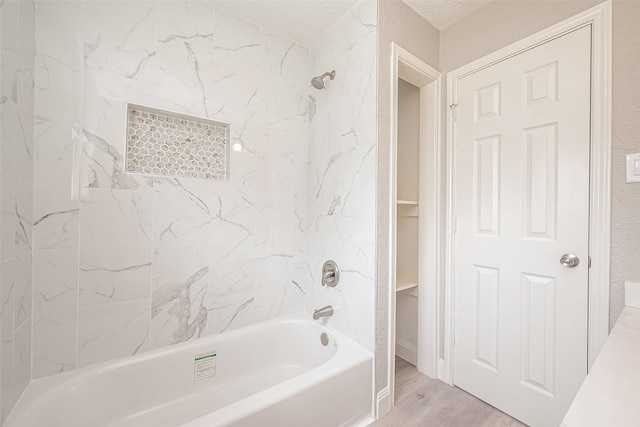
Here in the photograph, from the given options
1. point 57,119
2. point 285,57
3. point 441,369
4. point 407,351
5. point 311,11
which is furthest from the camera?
point 407,351

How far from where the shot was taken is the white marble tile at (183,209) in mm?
1433

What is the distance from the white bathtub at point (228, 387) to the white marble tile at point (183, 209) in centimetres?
63

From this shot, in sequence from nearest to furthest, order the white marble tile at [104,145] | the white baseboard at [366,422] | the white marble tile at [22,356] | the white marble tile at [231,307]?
the white marble tile at [22,356] < the white marble tile at [104,145] < the white baseboard at [366,422] < the white marble tile at [231,307]

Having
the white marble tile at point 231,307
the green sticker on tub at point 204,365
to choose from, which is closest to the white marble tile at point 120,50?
the white marble tile at point 231,307

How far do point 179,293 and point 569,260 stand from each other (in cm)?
202

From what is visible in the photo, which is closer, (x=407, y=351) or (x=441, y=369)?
(x=441, y=369)

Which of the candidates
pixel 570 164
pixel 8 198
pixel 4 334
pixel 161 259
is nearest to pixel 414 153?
pixel 570 164

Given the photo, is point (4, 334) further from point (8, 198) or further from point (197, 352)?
point (197, 352)

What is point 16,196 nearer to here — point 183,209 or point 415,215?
point 183,209

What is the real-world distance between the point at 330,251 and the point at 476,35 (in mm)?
1645

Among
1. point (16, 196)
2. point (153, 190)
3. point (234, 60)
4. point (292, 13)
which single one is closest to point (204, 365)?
point (153, 190)

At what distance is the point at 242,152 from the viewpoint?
66.7 inches

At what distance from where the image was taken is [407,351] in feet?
6.73

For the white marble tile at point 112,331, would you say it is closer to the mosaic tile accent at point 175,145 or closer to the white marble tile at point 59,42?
the mosaic tile accent at point 175,145
